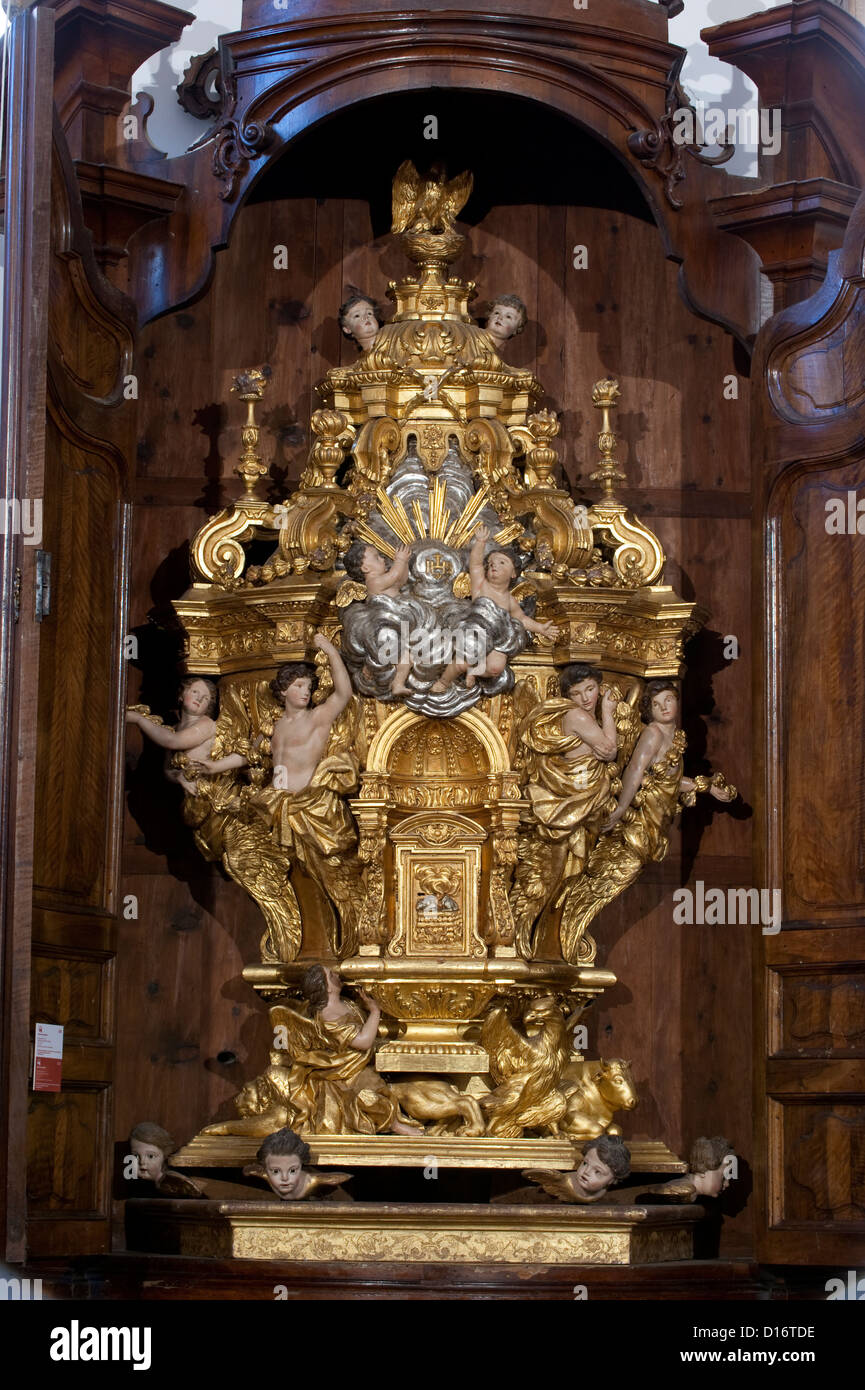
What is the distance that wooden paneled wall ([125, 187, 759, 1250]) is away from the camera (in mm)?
7191

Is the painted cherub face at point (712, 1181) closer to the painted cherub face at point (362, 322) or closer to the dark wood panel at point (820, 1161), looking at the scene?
the dark wood panel at point (820, 1161)

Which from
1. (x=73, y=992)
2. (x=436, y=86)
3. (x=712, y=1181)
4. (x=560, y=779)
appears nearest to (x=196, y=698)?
(x=73, y=992)

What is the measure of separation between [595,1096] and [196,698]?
1.61 metres

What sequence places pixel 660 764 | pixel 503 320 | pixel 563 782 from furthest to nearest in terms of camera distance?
pixel 503 320 → pixel 660 764 → pixel 563 782

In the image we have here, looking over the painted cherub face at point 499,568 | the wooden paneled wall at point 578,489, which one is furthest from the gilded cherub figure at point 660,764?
the painted cherub face at point 499,568

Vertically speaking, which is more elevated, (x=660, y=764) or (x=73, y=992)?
(x=660, y=764)

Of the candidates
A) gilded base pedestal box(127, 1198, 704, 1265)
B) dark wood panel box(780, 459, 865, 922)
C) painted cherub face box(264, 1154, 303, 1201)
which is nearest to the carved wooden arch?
dark wood panel box(780, 459, 865, 922)

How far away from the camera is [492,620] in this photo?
6.85 metres

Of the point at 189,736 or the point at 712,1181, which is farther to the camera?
the point at 189,736

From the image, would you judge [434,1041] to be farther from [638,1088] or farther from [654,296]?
[654,296]

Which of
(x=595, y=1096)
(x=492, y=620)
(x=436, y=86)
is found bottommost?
(x=595, y=1096)

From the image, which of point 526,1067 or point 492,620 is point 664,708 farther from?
point 526,1067

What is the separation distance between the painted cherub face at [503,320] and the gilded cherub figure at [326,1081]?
6.50 feet

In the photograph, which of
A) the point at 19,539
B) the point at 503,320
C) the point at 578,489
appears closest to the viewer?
the point at 19,539
